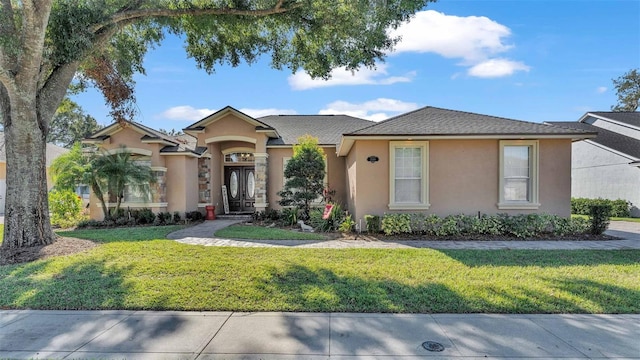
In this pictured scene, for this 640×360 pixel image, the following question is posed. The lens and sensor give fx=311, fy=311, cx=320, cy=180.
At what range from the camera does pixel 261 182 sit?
553 inches

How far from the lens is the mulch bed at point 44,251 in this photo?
6.72 meters

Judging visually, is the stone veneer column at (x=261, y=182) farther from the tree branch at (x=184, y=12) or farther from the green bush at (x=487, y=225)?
the tree branch at (x=184, y=12)

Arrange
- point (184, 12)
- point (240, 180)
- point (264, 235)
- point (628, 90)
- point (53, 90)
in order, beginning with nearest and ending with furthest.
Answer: point (53, 90), point (184, 12), point (264, 235), point (240, 180), point (628, 90)

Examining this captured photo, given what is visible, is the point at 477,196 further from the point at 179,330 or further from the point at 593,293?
the point at 179,330

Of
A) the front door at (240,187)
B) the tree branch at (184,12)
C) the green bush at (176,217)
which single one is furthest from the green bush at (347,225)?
the front door at (240,187)

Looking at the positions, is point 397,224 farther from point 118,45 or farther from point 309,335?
point 118,45

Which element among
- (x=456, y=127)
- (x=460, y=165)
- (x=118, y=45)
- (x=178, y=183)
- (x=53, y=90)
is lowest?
(x=178, y=183)

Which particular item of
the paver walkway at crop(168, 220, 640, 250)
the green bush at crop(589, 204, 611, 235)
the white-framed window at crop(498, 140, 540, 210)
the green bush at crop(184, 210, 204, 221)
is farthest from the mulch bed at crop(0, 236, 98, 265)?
the green bush at crop(589, 204, 611, 235)

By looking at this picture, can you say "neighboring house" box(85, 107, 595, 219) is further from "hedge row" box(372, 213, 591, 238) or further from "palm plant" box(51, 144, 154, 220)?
"palm plant" box(51, 144, 154, 220)

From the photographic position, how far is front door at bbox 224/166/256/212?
1628cm

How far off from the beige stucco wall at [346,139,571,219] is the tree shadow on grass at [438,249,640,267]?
8.70 feet

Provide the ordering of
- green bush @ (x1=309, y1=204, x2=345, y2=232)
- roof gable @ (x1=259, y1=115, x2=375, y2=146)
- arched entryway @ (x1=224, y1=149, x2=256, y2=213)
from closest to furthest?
1. green bush @ (x1=309, y1=204, x2=345, y2=232)
2. roof gable @ (x1=259, y1=115, x2=375, y2=146)
3. arched entryway @ (x1=224, y1=149, x2=256, y2=213)

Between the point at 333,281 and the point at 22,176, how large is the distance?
310 inches

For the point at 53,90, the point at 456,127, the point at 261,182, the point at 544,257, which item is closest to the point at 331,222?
the point at 261,182
